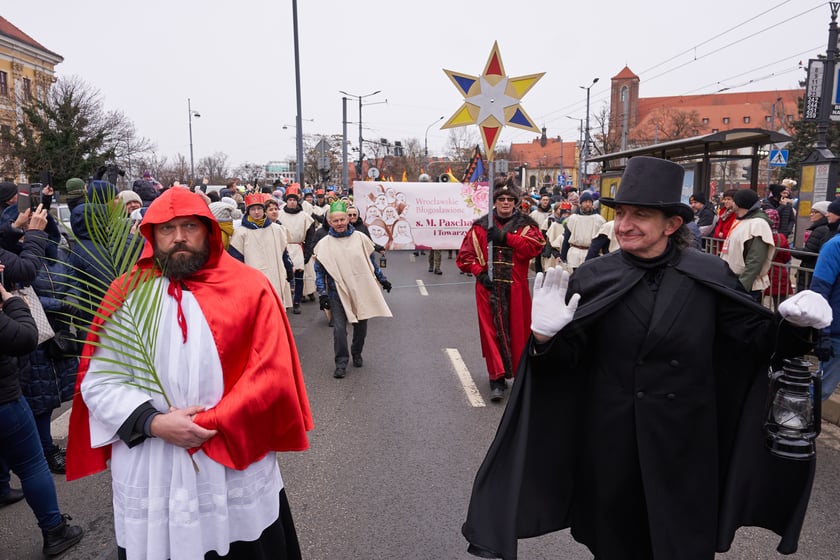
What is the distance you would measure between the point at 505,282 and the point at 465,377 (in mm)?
1266

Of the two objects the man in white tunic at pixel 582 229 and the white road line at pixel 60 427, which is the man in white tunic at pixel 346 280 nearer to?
the white road line at pixel 60 427

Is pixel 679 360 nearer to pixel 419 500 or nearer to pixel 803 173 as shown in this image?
pixel 419 500

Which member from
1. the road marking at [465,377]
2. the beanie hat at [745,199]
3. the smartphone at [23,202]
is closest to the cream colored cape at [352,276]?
the road marking at [465,377]

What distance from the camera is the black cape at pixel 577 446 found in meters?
2.51

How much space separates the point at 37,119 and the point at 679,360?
27.3 m

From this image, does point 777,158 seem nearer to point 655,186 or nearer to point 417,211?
point 417,211

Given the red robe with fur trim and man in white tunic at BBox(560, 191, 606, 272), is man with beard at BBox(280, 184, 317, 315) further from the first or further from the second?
the red robe with fur trim

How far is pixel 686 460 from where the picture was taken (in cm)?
250

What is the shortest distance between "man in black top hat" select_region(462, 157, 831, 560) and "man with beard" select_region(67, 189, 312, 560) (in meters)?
0.90

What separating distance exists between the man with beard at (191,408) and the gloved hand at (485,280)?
12.9 feet

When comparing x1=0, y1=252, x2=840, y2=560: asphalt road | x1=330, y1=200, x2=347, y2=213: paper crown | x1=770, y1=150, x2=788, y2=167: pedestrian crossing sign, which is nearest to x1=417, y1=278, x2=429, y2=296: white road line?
x1=0, y1=252, x2=840, y2=560: asphalt road

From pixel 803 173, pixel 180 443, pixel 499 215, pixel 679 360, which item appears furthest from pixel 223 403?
pixel 803 173

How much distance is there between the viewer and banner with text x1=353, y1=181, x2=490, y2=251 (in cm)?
1280

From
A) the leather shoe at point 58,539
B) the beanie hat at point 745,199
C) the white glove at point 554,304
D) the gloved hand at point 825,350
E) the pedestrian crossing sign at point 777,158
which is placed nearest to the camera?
the white glove at point 554,304
